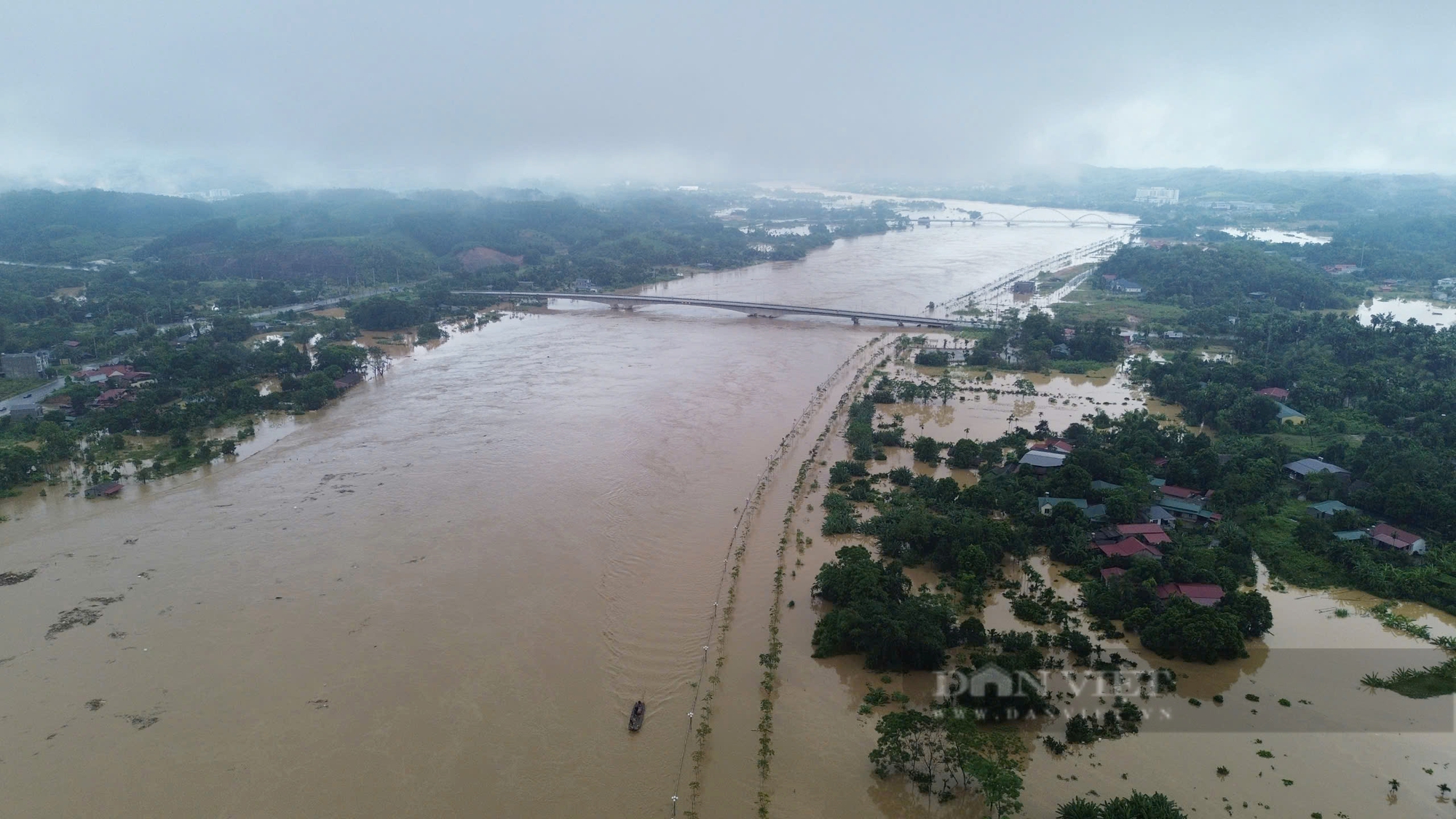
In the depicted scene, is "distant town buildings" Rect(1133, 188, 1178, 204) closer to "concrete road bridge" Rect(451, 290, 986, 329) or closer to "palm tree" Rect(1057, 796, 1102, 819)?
"concrete road bridge" Rect(451, 290, 986, 329)

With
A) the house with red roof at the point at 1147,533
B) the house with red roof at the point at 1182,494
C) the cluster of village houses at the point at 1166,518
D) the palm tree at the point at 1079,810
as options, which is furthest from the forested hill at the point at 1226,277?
the palm tree at the point at 1079,810

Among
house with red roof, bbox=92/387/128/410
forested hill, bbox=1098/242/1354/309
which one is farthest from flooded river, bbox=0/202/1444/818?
forested hill, bbox=1098/242/1354/309

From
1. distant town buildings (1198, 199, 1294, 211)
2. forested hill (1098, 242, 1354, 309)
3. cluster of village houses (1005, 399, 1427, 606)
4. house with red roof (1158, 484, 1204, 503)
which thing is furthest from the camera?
distant town buildings (1198, 199, 1294, 211)

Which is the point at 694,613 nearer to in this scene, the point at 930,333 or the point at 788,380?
the point at 788,380

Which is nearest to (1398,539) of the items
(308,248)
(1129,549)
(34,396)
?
(1129,549)

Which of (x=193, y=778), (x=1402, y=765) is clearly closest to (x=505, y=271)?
(x=193, y=778)

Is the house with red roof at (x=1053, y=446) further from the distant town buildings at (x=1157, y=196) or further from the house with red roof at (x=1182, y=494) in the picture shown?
the distant town buildings at (x=1157, y=196)
